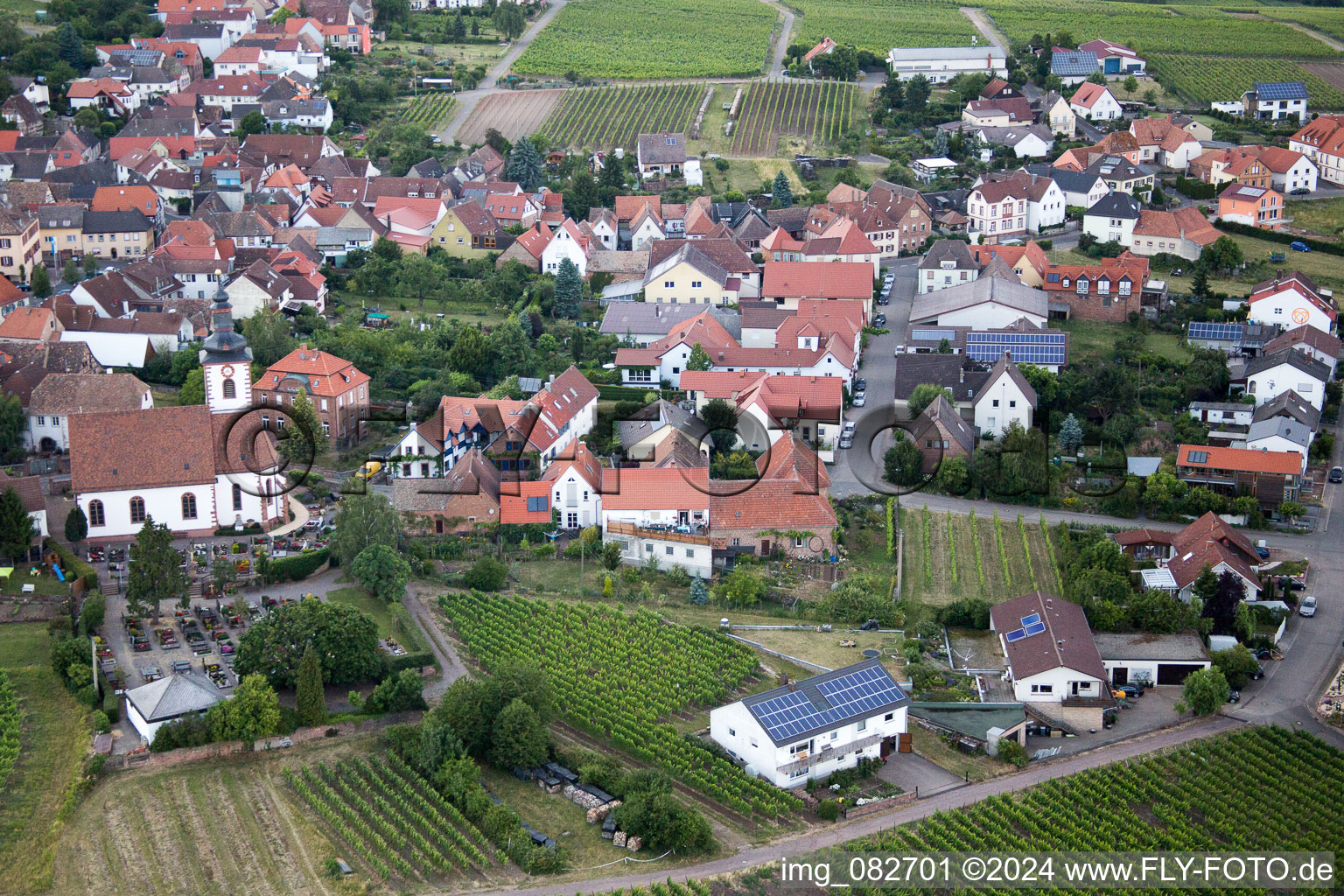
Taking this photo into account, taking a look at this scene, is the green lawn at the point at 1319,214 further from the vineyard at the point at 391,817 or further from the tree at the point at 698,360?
the vineyard at the point at 391,817

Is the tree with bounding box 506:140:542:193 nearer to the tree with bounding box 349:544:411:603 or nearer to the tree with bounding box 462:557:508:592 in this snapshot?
the tree with bounding box 462:557:508:592

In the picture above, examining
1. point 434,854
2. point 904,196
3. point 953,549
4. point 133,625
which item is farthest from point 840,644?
point 904,196

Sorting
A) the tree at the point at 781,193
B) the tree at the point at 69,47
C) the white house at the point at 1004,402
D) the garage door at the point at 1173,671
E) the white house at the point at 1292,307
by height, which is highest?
the tree at the point at 69,47

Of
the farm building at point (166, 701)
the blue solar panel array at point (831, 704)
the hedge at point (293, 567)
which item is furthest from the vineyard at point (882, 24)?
the farm building at point (166, 701)

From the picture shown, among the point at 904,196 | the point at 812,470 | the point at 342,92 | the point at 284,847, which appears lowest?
the point at 284,847

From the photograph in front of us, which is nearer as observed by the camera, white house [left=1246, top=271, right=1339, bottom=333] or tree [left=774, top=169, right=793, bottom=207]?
white house [left=1246, top=271, right=1339, bottom=333]

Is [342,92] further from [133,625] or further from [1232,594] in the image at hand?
[1232,594]

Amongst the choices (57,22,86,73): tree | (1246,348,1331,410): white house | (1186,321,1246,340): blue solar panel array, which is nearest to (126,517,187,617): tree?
(1246,348,1331,410): white house
